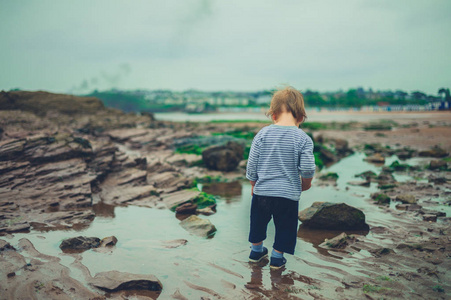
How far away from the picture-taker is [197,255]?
15.6ft

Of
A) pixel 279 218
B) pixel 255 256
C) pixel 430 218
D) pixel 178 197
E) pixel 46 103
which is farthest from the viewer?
pixel 46 103

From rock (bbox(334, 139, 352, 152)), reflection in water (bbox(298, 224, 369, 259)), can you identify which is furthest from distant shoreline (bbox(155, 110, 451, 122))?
reflection in water (bbox(298, 224, 369, 259))

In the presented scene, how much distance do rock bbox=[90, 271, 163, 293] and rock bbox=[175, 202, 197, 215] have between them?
3.26m

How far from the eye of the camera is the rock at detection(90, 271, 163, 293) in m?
3.62

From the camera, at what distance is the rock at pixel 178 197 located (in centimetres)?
773

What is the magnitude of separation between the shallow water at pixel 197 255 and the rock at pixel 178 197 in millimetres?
512

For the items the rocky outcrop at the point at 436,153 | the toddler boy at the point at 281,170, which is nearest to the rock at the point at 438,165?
the rocky outcrop at the point at 436,153

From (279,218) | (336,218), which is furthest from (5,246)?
(336,218)

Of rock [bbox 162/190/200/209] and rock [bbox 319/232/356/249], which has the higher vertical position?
rock [bbox 319/232/356/249]

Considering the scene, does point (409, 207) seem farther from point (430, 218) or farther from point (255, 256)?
point (255, 256)

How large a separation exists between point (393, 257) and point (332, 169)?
A: 28.7 ft

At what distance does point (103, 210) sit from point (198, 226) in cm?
254

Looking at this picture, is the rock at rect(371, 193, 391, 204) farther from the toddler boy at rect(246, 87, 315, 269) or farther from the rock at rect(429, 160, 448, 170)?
the rock at rect(429, 160, 448, 170)

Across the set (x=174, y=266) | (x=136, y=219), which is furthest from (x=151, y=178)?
(x=174, y=266)
